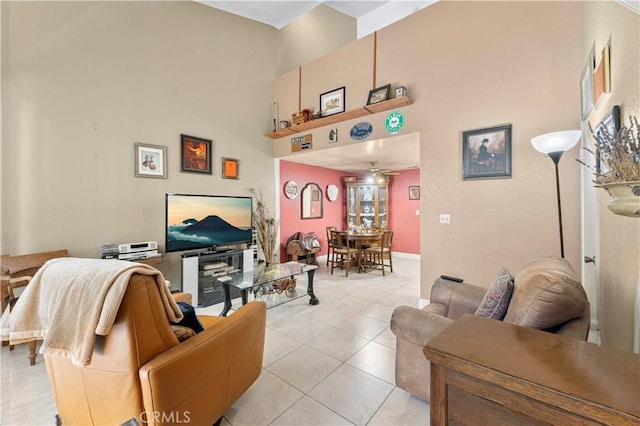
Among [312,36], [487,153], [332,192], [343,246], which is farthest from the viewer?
[332,192]

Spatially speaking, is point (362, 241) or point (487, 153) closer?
point (487, 153)

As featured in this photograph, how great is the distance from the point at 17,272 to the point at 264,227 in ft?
9.29

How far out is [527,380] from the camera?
2.33ft

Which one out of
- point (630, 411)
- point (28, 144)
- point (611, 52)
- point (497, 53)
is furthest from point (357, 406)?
point (28, 144)

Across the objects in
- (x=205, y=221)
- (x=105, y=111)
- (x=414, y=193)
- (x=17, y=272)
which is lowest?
(x=17, y=272)

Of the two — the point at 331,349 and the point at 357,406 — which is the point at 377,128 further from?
Answer: the point at 357,406

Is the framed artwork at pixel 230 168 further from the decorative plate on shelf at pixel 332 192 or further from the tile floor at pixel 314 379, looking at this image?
the decorative plate on shelf at pixel 332 192

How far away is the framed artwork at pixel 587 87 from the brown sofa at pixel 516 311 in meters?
1.42

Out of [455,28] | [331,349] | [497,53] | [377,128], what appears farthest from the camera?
[377,128]

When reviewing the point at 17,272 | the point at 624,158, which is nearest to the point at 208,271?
the point at 17,272

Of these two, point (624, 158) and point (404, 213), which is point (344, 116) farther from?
point (404, 213)

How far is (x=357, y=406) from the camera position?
5.51ft

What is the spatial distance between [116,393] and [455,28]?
422cm

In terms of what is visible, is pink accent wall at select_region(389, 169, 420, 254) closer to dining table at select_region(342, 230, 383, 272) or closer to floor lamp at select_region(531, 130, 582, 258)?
dining table at select_region(342, 230, 383, 272)
